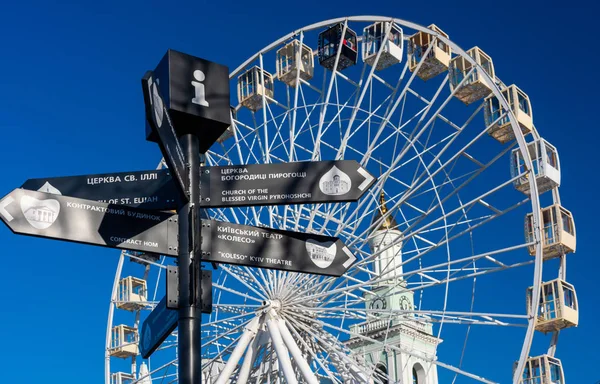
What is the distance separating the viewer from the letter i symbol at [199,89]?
21.6 feet

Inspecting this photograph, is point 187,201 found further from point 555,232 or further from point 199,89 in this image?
point 555,232

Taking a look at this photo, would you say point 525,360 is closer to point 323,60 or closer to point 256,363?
point 256,363

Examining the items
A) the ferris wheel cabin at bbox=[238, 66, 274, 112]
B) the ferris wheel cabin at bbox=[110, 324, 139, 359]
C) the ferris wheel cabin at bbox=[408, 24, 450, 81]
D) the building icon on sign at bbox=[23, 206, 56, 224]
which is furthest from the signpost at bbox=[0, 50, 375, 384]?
the ferris wheel cabin at bbox=[238, 66, 274, 112]

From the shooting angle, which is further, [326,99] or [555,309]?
[326,99]

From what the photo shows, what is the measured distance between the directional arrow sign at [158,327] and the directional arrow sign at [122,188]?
71 centimetres

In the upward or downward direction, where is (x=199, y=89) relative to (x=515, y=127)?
downward

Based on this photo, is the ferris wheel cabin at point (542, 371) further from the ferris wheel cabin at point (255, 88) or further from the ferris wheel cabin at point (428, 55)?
the ferris wheel cabin at point (255, 88)

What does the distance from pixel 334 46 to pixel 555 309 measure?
9.14 m

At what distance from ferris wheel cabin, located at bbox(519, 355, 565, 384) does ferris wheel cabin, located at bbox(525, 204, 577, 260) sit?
2512 millimetres

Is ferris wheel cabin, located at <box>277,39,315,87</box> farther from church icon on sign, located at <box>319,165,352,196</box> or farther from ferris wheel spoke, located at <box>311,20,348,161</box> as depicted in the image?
church icon on sign, located at <box>319,165,352,196</box>

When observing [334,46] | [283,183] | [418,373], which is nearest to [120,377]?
[334,46]

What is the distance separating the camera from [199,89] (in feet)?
21.9

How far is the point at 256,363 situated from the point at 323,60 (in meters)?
8.59

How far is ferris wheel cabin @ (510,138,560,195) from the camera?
23125mm
